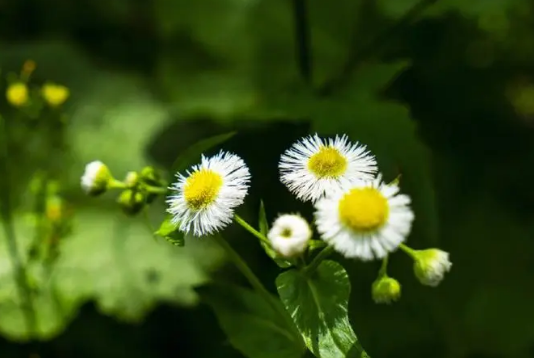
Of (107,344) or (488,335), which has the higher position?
(488,335)

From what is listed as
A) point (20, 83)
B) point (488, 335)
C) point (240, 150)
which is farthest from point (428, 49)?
point (20, 83)

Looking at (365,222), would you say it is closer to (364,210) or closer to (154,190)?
(364,210)

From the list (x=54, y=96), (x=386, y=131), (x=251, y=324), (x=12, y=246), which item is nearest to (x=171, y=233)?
(x=251, y=324)

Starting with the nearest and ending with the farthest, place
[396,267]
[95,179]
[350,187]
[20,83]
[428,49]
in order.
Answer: [350,187] < [95,179] < [20,83] < [396,267] < [428,49]

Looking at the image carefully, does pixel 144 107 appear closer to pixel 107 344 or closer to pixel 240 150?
pixel 240 150

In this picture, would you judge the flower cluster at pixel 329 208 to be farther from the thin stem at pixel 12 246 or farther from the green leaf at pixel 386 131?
the thin stem at pixel 12 246

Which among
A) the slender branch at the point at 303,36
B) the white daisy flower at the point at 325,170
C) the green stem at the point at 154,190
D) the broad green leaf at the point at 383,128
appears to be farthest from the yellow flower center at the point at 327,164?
the slender branch at the point at 303,36

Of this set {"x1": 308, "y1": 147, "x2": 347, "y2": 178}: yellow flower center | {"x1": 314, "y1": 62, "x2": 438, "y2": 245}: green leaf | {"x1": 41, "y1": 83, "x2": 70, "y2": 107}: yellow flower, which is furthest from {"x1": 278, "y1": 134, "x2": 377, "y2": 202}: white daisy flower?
{"x1": 41, "y1": 83, "x2": 70, "y2": 107}: yellow flower
